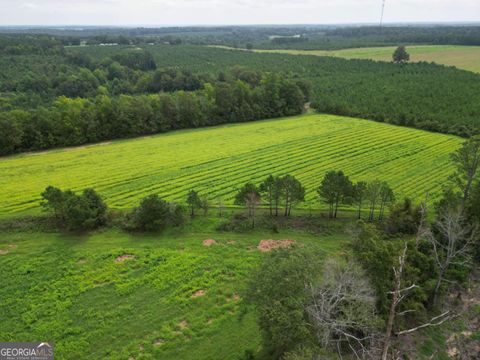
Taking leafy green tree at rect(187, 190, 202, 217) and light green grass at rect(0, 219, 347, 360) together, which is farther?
leafy green tree at rect(187, 190, 202, 217)

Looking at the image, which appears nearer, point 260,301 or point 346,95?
point 260,301

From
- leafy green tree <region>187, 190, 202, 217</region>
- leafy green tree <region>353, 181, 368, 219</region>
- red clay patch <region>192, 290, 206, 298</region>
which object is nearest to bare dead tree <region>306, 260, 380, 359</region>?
red clay patch <region>192, 290, 206, 298</region>

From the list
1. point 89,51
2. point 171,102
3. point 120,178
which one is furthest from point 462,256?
point 89,51

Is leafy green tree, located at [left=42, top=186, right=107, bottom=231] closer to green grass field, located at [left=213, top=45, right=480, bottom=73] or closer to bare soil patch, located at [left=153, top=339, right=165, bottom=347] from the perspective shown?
bare soil patch, located at [left=153, top=339, right=165, bottom=347]

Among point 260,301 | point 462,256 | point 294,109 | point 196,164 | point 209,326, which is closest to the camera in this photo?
point 260,301

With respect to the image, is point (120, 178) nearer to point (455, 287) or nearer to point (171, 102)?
→ point (171, 102)

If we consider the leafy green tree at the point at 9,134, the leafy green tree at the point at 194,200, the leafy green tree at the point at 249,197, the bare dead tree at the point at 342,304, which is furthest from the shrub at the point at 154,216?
the leafy green tree at the point at 9,134
